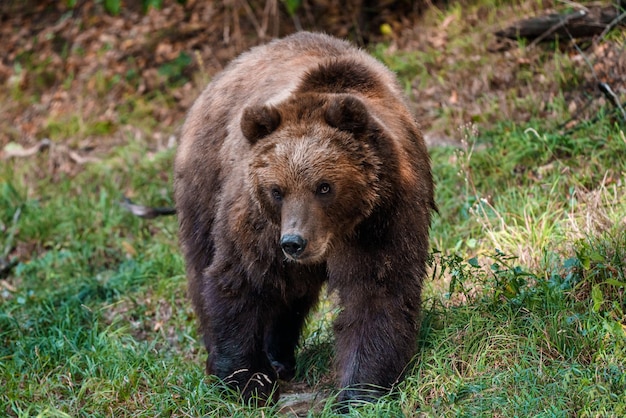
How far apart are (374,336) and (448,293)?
0.95 metres

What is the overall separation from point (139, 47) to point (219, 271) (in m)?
8.91

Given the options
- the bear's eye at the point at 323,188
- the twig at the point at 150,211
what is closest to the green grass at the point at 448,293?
the twig at the point at 150,211

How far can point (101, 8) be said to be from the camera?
46.8 feet

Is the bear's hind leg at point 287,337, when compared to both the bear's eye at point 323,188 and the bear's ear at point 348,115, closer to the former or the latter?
the bear's eye at point 323,188

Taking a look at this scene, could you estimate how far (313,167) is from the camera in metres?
4.64

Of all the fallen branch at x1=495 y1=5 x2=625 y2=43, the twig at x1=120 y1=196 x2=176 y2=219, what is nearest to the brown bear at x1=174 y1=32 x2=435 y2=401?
the twig at x1=120 y1=196 x2=176 y2=219

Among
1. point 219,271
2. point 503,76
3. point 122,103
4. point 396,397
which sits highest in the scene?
point 219,271

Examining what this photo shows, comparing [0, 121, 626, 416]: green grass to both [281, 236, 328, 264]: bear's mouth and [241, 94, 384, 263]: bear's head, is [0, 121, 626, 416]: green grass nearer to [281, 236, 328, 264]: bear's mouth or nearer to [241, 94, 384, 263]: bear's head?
[281, 236, 328, 264]: bear's mouth

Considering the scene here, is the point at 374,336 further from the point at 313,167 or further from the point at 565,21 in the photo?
the point at 565,21

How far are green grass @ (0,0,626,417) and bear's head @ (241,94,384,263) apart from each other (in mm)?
1044

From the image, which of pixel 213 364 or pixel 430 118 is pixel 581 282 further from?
pixel 430 118

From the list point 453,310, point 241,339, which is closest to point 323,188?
point 241,339

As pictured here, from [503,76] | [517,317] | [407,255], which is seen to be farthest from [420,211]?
[503,76]

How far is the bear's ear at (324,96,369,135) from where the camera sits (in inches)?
181
